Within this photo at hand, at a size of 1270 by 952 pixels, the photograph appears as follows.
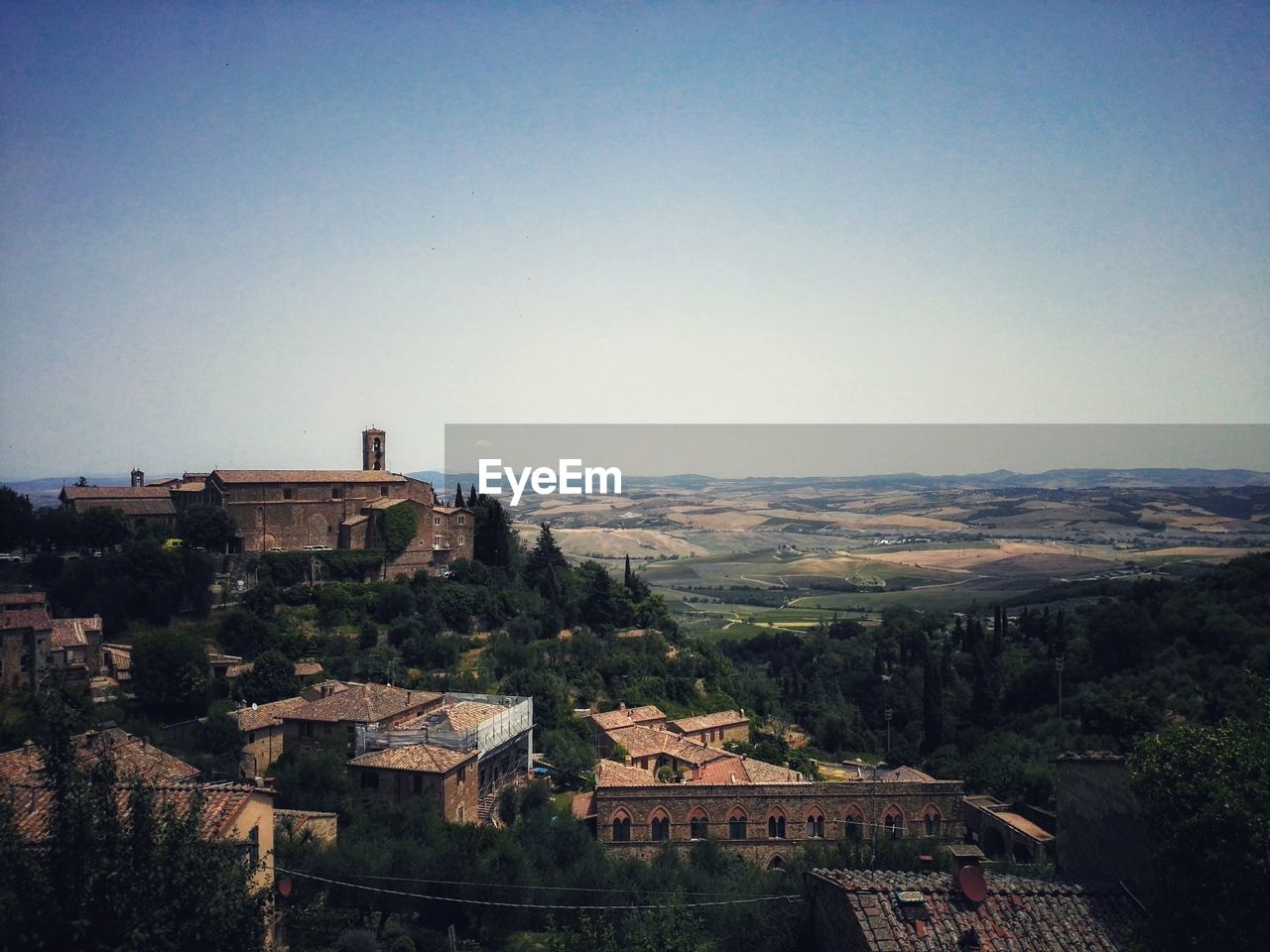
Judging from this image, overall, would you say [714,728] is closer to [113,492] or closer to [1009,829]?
[1009,829]

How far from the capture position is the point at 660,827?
20766 mm

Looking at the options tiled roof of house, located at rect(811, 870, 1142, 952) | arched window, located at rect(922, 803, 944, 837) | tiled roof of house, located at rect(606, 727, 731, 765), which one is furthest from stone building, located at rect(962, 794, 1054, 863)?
tiled roof of house, located at rect(811, 870, 1142, 952)

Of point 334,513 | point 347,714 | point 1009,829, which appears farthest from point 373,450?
point 1009,829

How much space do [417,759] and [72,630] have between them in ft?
40.8

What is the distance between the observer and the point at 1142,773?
9484 millimetres

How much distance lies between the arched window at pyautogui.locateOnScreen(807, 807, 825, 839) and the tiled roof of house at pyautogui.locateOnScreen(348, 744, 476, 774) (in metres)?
7.02

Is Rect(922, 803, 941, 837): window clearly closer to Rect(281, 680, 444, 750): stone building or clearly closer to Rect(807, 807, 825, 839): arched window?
Rect(807, 807, 825, 839): arched window

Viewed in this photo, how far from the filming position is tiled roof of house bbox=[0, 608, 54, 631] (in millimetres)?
24703

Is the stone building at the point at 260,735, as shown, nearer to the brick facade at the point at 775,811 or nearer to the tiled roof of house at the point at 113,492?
the brick facade at the point at 775,811

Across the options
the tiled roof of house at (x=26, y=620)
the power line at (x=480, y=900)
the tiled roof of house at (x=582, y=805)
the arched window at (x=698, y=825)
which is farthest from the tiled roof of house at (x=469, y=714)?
the tiled roof of house at (x=26, y=620)

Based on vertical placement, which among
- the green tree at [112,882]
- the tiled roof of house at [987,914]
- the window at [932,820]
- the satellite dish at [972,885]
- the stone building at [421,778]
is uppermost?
the green tree at [112,882]

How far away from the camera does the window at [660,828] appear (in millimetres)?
20672

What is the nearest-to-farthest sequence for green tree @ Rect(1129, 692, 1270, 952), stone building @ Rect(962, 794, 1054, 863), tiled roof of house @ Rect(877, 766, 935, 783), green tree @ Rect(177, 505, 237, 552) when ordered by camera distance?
green tree @ Rect(1129, 692, 1270, 952) → stone building @ Rect(962, 794, 1054, 863) → tiled roof of house @ Rect(877, 766, 935, 783) → green tree @ Rect(177, 505, 237, 552)

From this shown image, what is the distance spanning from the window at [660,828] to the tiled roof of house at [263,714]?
26.9 ft
